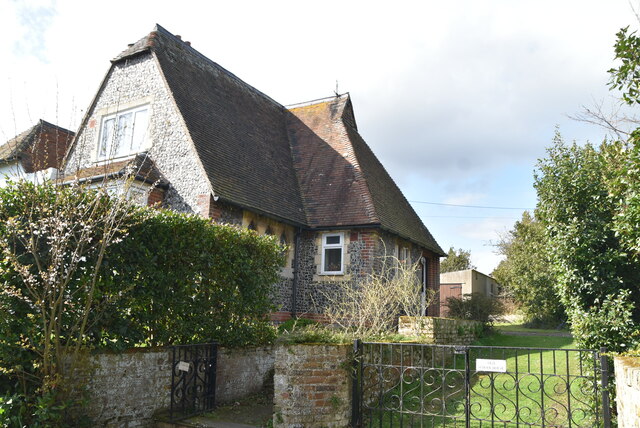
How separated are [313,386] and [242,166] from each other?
10.0m

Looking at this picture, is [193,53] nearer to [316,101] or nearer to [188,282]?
[316,101]

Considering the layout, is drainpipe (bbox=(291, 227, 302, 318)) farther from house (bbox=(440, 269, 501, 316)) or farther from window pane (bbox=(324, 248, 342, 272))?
house (bbox=(440, 269, 501, 316))

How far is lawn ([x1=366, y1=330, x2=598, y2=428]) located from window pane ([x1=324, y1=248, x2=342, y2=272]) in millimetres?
5311

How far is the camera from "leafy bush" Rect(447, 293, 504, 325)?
59.6 ft

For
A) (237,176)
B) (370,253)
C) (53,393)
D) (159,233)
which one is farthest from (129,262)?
(370,253)

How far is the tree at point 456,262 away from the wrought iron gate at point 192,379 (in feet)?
125

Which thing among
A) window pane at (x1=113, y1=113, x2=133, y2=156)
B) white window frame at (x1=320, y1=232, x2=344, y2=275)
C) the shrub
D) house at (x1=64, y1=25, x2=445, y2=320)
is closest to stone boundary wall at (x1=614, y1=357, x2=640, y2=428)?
the shrub

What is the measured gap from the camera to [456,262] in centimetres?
4466

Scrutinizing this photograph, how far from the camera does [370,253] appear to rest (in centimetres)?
1545

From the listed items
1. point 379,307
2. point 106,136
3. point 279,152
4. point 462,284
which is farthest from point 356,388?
point 462,284

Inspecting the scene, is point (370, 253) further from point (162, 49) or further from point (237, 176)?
point (162, 49)

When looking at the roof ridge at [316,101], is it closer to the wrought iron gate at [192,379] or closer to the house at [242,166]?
the house at [242,166]

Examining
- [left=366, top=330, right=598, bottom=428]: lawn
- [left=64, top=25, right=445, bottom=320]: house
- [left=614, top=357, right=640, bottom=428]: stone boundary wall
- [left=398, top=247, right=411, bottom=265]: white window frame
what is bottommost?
[left=366, top=330, right=598, bottom=428]: lawn

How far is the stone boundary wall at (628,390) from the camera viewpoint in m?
4.46
